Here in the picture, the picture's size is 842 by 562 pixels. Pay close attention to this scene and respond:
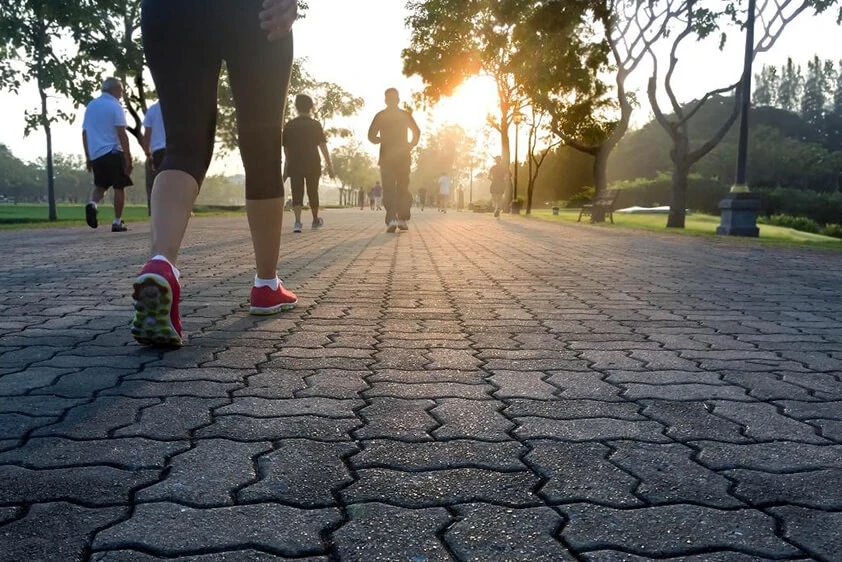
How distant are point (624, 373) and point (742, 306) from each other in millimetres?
2509

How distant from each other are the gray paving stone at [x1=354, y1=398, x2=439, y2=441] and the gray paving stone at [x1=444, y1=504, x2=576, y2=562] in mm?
510

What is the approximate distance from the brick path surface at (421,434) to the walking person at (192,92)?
1.00 feet

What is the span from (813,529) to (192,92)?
2.90 metres

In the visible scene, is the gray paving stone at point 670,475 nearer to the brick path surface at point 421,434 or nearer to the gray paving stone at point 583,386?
the brick path surface at point 421,434

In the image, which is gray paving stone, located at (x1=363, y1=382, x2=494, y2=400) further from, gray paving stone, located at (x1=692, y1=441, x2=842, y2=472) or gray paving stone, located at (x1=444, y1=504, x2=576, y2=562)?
gray paving stone, located at (x1=444, y1=504, x2=576, y2=562)

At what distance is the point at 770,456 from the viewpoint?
1964mm

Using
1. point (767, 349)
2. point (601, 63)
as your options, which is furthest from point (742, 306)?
point (601, 63)

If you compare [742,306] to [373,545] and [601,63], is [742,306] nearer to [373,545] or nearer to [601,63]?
[373,545]

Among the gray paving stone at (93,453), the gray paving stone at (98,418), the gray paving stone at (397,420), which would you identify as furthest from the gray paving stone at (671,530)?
the gray paving stone at (98,418)

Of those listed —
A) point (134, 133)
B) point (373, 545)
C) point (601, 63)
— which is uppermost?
point (601, 63)

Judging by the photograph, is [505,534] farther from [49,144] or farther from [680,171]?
[49,144]

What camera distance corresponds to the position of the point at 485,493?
1680 mm

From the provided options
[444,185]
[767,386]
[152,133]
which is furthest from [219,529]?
[444,185]

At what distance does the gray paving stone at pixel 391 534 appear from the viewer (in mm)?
1386
